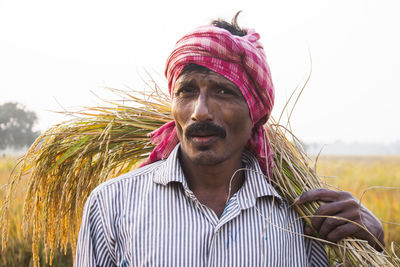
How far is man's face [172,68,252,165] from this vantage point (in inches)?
70.0

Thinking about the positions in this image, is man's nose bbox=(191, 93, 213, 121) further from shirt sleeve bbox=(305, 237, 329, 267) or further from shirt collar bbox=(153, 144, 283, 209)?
shirt sleeve bbox=(305, 237, 329, 267)

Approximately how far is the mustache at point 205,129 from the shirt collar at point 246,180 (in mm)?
171

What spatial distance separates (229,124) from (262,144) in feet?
1.02

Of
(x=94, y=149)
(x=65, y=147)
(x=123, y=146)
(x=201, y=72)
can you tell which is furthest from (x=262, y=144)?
(x=65, y=147)

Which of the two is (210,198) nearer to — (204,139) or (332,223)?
(204,139)

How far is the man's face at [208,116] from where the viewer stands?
5.83ft

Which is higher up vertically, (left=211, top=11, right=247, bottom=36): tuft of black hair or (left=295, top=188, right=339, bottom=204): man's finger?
(left=211, top=11, right=247, bottom=36): tuft of black hair

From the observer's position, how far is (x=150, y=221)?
1.70 metres

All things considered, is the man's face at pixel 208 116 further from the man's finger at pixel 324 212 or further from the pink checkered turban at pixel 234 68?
the man's finger at pixel 324 212

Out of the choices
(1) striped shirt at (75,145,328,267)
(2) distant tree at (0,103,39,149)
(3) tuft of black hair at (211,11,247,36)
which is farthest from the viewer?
(2) distant tree at (0,103,39,149)

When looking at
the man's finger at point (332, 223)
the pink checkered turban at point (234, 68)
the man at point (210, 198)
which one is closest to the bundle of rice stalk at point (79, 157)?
the pink checkered turban at point (234, 68)

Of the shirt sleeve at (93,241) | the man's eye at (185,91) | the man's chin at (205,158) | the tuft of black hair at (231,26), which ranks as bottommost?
the shirt sleeve at (93,241)

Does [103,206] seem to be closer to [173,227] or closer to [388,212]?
[173,227]

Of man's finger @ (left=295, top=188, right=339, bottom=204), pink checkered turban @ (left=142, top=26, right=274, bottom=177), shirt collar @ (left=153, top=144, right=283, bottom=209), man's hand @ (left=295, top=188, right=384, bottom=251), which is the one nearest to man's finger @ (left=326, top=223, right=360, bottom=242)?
man's hand @ (left=295, top=188, right=384, bottom=251)
